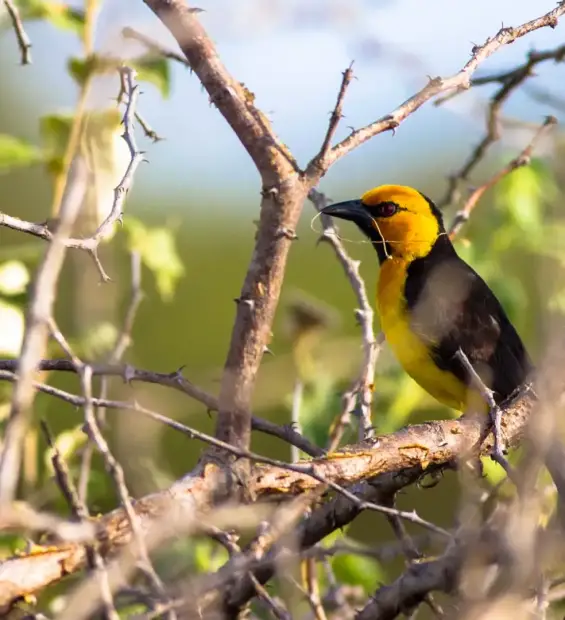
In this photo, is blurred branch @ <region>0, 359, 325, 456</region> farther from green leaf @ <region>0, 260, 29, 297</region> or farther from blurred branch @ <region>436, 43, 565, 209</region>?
blurred branch @ <region>436, 43, 565, 209</region>

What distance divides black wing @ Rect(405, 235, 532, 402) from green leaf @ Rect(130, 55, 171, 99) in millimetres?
1506

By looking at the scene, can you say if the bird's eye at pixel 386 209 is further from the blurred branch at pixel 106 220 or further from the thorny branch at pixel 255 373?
the blurred branch at pixel 106 220

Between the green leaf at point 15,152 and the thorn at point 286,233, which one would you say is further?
the green leaf at point 15,152

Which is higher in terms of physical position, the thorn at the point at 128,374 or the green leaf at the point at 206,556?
the thorn at the point at 128,374

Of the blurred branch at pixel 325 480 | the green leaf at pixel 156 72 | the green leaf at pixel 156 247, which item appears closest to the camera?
the blurred branch at pixel 325 480

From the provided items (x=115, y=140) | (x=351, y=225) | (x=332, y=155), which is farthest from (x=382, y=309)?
(x=332, y=155)

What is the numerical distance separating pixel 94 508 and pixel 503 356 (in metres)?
1.92

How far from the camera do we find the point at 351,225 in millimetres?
5473

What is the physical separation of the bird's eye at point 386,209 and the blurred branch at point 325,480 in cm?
261

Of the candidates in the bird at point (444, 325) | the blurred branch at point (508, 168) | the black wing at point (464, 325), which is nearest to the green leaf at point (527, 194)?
the blurred branch at point (508, 168)

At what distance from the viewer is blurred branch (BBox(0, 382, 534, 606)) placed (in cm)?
172

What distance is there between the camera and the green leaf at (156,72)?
3.24m

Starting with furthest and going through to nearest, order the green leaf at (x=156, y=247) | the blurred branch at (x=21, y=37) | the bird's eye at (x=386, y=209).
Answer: the bird's eye at (x=386, y=209) → the green leaf at (x=156, y=247) → the blurred branch at (x=21, y=37)

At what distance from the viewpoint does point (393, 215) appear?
5.12 metres
